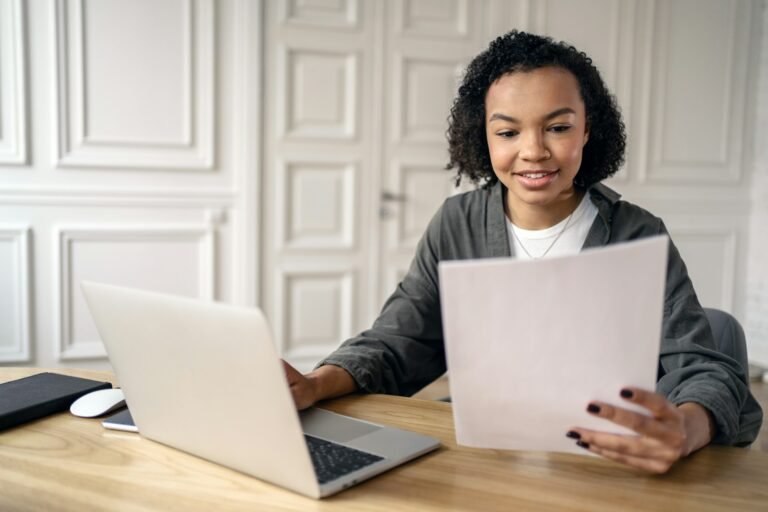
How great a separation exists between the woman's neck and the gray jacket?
0.03 meters

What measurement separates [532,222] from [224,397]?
83cm

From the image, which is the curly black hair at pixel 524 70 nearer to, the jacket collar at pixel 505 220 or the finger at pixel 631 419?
the jacket collar at pixel 505 220

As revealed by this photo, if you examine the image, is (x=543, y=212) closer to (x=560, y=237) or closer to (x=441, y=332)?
(x=560, y=237)

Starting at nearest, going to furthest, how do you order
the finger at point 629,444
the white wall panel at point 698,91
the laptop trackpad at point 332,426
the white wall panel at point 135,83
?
the finger at point 629,444 → the laptop trackpad at point 332,426 → the white wall panel at point 135,83 → the white wall panel at point 698,91

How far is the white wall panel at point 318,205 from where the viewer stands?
11.6ft

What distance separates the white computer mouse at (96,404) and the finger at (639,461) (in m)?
0.67

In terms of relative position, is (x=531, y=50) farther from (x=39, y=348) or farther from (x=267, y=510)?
(x=39, y=348)

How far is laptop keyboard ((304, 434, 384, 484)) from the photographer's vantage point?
0.83 metres

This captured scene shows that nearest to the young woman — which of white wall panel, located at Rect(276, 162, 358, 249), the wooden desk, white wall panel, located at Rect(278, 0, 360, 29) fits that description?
the wooden desk

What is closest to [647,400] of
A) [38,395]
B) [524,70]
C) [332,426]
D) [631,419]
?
[631,419]

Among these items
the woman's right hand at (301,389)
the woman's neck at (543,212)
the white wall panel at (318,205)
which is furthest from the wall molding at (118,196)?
the woman's right hand at (301,389)

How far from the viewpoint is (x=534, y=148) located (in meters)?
1.29

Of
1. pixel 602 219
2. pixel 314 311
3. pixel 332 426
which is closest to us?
pixel 332 426

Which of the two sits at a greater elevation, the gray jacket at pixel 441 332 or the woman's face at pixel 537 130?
the woman's face at pixel 537 130
